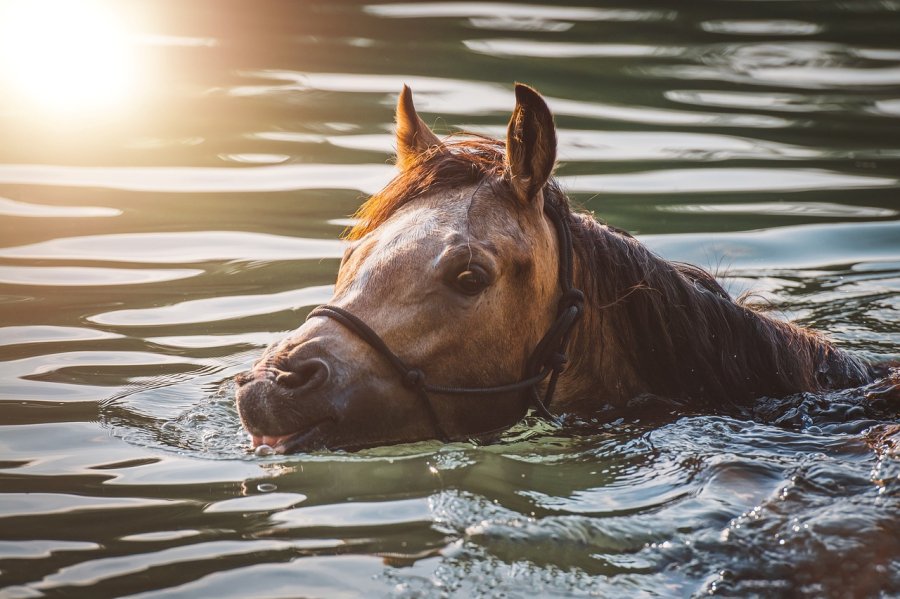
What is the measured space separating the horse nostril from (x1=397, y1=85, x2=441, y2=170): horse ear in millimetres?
1475

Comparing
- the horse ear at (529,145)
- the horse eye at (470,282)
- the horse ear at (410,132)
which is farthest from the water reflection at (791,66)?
the horse eye at (470,282)

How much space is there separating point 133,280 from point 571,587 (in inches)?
208

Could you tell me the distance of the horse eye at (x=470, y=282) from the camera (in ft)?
14.0

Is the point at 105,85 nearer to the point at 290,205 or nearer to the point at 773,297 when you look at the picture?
the point at 290,205

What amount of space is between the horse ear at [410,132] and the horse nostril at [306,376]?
1.48 m

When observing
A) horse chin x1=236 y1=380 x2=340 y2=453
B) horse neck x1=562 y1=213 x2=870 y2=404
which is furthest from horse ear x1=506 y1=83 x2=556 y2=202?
horse chin x1=236 y1=380 x2=340 y2=453

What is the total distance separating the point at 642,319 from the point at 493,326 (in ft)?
2.65

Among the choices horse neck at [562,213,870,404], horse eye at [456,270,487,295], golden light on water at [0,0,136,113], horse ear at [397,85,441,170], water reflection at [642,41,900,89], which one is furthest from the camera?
water reflection at [642,41,900,89]

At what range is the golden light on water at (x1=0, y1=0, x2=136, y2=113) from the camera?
11773 mm

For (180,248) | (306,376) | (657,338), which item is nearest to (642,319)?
(657,338)

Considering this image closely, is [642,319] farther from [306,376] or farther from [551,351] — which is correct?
[306,376]

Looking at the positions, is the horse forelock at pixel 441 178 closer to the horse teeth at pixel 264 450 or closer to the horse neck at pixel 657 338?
the horse neck at pixel 657 338

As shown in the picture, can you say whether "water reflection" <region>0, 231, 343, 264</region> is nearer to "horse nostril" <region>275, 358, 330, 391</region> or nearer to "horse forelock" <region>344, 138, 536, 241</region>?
"horse forelock" <region>344, 138, 536, 241</region>

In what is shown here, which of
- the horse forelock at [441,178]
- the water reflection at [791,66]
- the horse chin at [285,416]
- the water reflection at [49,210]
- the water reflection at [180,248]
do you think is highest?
the water reflection at [791,66]
